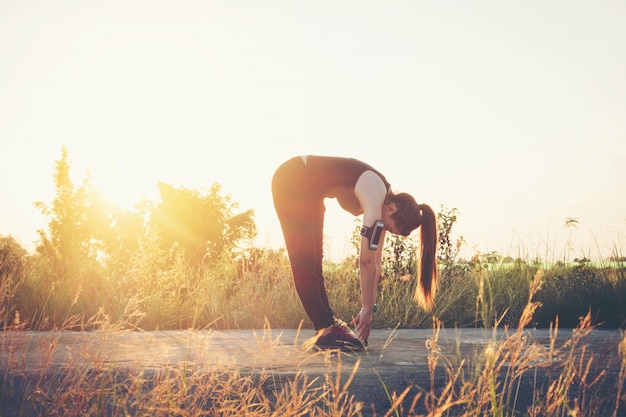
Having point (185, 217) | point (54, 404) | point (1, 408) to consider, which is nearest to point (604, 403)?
point (54, 404)

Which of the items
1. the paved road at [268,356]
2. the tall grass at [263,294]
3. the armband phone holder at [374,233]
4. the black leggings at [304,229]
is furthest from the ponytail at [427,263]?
the tall grass at [263,294]

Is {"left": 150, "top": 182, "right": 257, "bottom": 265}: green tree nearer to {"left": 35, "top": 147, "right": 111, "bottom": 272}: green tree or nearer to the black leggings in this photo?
{"left": 35, "top": 147, "right": 111, "bottom": 272}: green tree

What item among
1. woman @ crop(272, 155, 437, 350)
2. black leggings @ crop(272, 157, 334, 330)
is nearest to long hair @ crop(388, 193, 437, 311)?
woman @ crop(272, 155, 437, 350)

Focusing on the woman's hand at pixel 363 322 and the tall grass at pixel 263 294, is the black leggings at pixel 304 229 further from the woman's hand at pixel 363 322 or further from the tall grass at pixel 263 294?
the tall grass at pixel 263 294

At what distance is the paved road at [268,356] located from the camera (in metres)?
2.31

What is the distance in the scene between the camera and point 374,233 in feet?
11.9

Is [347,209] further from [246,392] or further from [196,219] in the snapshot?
[196,219]

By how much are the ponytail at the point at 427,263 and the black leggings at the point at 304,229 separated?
2.41 feet

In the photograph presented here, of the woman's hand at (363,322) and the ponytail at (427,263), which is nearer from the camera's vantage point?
the woman's hand at (363,322)

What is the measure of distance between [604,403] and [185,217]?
102ft

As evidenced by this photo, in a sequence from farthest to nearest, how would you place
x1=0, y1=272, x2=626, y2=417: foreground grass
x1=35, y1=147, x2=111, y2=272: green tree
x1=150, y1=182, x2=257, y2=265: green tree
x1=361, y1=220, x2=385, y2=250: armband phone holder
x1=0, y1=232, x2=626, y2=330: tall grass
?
x1=150, y1=182, x2=257, y2=265: green tree < x1=35, y1=147, x2=111, y2=272: green tree < x1=0, y1=232, x2=626, y2=330: tall grass < x1=361, y1=220, x2=385, y2=250: armband phone holder < x1=0, y1=272, x2=626, y2=417: foreground grass

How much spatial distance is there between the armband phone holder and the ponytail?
52 cm

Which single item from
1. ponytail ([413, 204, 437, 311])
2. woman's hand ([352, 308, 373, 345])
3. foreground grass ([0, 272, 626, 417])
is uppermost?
ponytail ([413, 204, 437, 311])

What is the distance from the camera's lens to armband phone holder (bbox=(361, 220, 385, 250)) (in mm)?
3635
